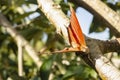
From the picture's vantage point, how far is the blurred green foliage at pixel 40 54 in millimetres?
1204

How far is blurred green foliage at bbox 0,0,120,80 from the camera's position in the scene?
120 cm

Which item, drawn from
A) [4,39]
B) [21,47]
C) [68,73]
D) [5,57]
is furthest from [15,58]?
[68,73]

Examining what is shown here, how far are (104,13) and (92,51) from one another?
320 millimetres

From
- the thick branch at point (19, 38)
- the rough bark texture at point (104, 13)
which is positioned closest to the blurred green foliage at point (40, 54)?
the thick branch at point (19, 38)

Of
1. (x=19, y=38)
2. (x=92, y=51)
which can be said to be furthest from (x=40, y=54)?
(x=19, y=38)

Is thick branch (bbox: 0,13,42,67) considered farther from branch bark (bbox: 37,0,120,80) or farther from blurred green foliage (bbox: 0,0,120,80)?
branch bark (bbox: 37,0,120,80)

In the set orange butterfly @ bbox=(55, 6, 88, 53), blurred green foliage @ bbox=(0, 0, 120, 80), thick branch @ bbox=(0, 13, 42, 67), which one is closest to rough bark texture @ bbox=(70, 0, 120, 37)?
blurred green foliage @ bbox=(0, 0, 120, 80)

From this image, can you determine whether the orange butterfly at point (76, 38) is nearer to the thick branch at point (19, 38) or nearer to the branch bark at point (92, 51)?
the branch bark at point (92, 51)

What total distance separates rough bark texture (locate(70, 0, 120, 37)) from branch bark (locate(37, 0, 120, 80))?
24 centimetres

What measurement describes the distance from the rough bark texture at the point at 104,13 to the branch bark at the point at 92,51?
238 mm

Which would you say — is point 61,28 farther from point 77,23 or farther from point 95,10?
point 95,10

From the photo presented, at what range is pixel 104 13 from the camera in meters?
0.90

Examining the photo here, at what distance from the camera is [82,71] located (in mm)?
1198

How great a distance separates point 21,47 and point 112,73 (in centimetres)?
131
